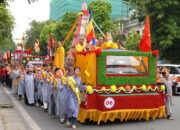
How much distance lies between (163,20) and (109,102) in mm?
15239

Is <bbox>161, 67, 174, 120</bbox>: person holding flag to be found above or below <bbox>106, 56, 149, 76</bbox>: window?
below

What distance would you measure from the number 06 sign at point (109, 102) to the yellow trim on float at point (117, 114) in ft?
0.53

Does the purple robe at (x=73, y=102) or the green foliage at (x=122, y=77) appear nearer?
the purple robe at (x=73, y=102)

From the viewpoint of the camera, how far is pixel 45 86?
10.2 m

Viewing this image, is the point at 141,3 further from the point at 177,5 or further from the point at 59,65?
the point at 59,65

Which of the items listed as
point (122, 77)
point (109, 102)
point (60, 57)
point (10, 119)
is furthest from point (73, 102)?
point (60, 57)

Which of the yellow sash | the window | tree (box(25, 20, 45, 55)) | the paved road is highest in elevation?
tree (box(25, 20, 45, 55))

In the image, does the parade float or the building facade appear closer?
the parade float

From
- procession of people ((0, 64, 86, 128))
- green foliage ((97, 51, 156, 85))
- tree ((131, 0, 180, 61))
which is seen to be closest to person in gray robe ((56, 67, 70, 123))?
procession of people ((0, 64, 86, 128))

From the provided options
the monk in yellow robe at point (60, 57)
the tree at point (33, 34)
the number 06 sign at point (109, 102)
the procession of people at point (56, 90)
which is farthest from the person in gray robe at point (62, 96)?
the tree at point (33, 34)

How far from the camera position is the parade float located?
24.2ft

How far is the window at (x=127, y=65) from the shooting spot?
763 cm

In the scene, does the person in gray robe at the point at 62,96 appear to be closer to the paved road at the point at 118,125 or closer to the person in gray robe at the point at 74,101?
the person in gray robe at the point at 74,101

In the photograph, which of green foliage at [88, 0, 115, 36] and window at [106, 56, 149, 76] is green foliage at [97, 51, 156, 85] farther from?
green foliage at [88, 0, 115, 36]
